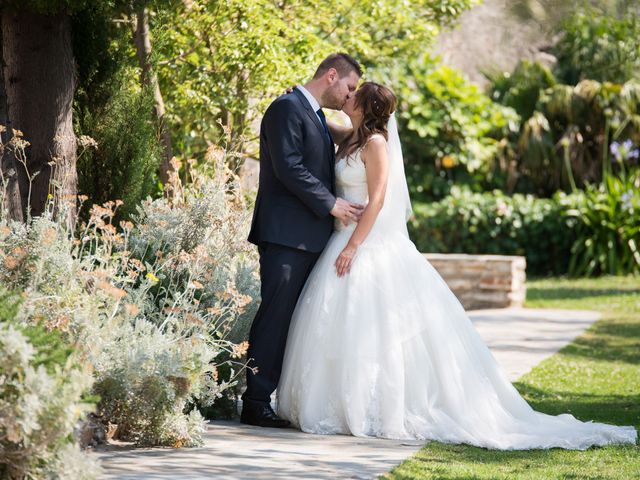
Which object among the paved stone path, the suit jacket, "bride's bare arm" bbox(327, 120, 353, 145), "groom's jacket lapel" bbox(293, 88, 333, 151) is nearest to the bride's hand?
the suit jacket

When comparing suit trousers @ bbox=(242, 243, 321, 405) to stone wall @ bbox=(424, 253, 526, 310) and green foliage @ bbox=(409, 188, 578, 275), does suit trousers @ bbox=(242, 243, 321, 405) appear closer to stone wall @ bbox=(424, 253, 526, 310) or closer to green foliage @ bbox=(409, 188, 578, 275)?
stone wall @ bbox=(424, 253, 526, 310)

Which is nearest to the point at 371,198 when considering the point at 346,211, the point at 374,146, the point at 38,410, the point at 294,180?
the point at 346,211

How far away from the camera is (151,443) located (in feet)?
15.9

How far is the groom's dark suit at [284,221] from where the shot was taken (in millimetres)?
5562

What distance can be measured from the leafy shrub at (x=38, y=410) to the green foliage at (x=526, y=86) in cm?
1598

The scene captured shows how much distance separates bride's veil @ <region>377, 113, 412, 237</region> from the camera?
5.80 meters

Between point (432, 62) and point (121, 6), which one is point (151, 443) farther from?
point (432, 62)

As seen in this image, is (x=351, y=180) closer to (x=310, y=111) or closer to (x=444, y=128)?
(x=310, y=111)

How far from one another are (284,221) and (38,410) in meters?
2.38

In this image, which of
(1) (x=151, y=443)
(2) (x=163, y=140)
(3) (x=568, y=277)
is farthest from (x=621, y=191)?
(1) (x=151, y=443)

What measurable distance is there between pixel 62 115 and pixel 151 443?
7.32 ft

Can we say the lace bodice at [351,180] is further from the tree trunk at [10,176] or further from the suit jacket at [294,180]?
the tree trunk at [10,176]

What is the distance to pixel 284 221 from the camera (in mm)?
5625

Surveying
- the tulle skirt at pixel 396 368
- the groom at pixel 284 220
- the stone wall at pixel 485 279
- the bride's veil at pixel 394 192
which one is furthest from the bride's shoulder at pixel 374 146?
the stone wall at pixel 485 279
